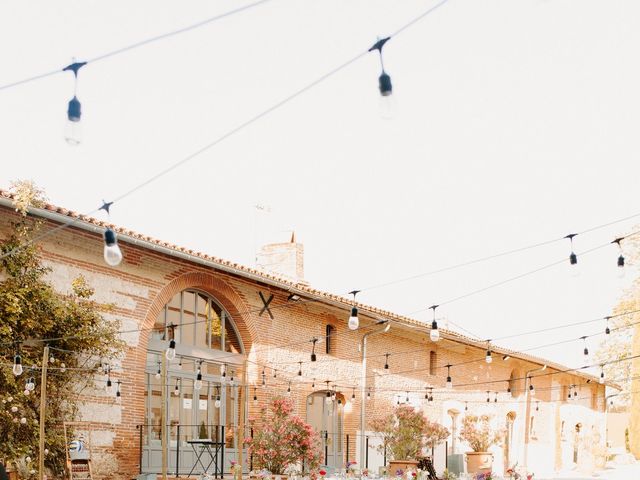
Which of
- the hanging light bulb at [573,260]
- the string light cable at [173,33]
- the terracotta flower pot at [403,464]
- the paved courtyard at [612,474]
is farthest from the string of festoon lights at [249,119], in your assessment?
the paved courtyard at [612,474]

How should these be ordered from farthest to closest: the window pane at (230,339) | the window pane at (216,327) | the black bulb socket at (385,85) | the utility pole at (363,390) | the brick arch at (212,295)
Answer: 1. the utility pole at (363,390)
2. the window pane at (230,339)
3. the window pane at (216,327)
4. the brick arch at (212,295)
5. the black bulb socket at (385,85)

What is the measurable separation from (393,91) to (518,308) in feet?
121

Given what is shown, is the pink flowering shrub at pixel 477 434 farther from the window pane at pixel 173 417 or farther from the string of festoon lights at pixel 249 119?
the string of festoon lights at pixel 249 119

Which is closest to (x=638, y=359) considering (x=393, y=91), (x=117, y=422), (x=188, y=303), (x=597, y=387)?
(x=597, y=387)

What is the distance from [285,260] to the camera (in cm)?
2277

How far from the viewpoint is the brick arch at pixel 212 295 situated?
15.7 meters

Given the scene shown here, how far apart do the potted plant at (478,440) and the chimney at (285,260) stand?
689 cm

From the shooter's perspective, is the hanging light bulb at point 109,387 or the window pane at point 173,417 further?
the window pane at point 173,417

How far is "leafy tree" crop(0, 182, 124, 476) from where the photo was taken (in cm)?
1270

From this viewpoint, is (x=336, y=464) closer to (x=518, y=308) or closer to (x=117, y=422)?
(x=117, y=422)

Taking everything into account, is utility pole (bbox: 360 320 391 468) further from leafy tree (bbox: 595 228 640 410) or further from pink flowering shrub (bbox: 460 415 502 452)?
leafy tree (bbox: 595 228 640 410)

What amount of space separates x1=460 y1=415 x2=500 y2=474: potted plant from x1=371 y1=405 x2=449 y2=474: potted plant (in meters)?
3.70

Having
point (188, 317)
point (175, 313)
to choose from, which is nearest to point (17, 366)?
point (175, 313)

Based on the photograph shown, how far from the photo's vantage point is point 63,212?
43.6ft
